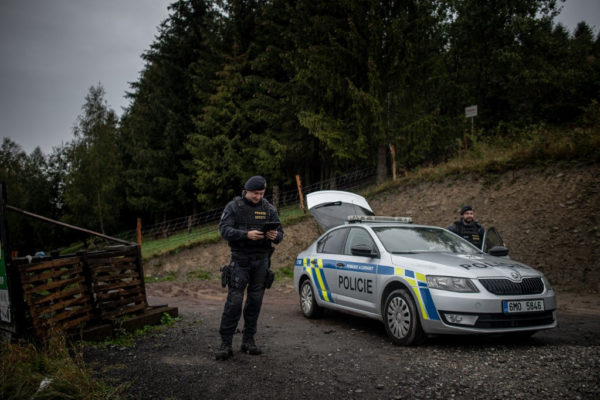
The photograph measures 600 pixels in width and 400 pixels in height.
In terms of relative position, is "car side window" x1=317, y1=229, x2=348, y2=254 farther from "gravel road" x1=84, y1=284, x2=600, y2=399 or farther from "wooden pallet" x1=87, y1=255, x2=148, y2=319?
"wooden pallet" x1=87, y1=255, x2=148, y2=319

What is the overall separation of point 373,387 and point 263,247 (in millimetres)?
2066

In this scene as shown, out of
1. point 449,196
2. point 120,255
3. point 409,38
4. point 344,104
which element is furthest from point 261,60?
point 120,255

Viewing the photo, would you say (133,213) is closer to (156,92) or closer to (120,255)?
(156,92)

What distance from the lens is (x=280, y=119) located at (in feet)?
74.6

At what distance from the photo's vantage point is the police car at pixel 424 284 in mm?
4926

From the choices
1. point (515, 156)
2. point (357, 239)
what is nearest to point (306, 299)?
Answer: point (357, 239)

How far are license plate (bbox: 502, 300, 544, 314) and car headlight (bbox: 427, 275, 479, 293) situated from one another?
1.26ft

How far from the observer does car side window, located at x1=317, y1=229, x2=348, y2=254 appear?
7.10 metres

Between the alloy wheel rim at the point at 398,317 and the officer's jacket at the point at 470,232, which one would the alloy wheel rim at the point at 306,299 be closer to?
the alloy wheel rim at the point at 398,317

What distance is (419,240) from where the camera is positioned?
251 inches

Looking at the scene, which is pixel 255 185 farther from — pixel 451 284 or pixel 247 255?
pixel 451 284

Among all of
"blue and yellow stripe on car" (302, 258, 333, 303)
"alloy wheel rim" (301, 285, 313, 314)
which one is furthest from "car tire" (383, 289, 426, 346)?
"alloy wheel rim" (301, 285, 313, 314)

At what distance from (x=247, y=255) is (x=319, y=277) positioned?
2.45m

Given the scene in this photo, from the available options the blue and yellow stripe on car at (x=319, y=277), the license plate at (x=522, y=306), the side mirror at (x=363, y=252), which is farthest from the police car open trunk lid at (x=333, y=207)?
the license plate at (x=522, y=306)
